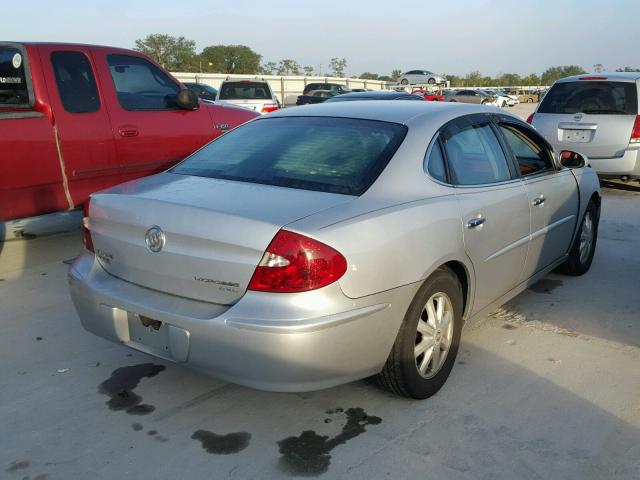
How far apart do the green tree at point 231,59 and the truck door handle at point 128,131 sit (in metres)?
77.8

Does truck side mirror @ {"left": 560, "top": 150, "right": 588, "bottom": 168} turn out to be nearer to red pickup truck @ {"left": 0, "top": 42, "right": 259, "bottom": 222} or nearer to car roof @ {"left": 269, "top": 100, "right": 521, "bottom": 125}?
car roof @ {"left": 269, "top": 100, "right": 521, "bottom": 125}

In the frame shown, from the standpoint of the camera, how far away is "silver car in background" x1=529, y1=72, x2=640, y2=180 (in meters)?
8.73

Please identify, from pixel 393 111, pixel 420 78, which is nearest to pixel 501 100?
pixel 420 78

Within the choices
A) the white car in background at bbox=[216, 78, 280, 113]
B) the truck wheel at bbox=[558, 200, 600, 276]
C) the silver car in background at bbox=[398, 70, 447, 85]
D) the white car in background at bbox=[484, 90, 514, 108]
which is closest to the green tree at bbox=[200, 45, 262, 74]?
the silver car in background at bbox=[398, 70, 447, 85]

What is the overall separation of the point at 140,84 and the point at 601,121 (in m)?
6.32

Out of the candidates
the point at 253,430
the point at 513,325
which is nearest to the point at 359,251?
the point at 253,430

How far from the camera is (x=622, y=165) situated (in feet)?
28.8

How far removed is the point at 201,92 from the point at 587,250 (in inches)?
698

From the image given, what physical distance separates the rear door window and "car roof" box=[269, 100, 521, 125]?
2.70 metres

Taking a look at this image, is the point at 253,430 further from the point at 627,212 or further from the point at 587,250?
the point at 627,212

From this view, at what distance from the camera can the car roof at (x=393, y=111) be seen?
357 cm

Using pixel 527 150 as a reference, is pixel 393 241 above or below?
below

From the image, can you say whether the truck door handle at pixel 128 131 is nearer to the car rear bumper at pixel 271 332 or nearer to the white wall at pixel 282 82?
the car rear bumper at pixel 271 332

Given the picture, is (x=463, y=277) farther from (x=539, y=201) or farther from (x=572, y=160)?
(x=572, y=160)
